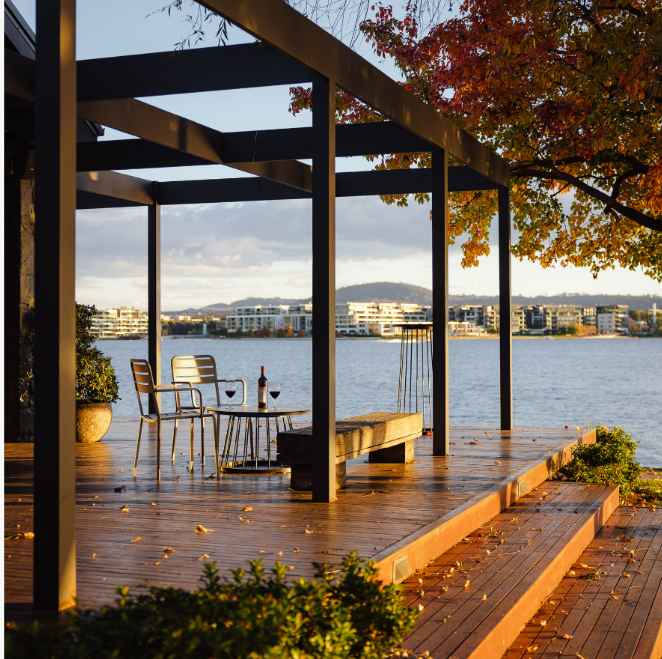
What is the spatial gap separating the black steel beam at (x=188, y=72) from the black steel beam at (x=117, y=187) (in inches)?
128

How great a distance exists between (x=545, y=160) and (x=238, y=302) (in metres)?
35.6

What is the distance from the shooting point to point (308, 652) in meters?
2.89

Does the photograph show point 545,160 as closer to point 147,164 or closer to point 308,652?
point 147,164

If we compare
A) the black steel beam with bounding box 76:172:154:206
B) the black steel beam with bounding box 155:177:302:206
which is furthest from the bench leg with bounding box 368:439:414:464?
the black steel beam with bounding box 76:172:154:206

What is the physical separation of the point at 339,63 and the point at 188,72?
0.97 m

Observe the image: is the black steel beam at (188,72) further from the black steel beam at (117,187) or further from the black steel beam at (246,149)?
the black steel beam at (117,187)

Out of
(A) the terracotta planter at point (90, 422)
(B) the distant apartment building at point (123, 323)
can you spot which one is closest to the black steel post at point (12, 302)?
(A) the terracotta planter at point (90, 422)

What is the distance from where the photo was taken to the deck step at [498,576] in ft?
13.5

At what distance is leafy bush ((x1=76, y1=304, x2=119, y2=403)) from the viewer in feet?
Answer: 31.4

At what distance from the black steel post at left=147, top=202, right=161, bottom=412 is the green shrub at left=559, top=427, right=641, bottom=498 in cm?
474

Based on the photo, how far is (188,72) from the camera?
20.4 ft

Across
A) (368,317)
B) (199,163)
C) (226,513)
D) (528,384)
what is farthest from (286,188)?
(528,384)

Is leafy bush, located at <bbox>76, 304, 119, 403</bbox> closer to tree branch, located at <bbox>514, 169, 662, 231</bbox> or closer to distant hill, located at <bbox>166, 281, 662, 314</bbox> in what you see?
tree branch, located at <bbox>514, 169, 662, 231</bbox>

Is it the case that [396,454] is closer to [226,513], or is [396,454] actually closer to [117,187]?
[226,513]
